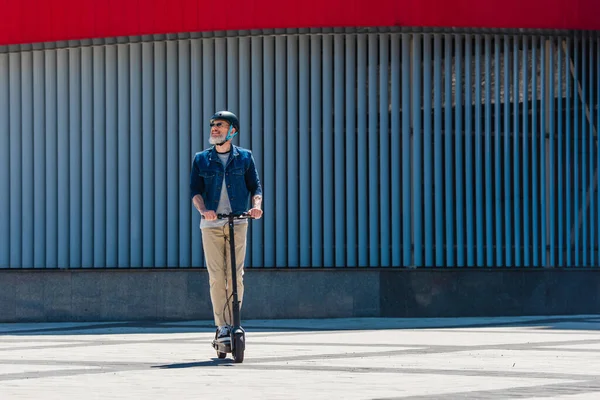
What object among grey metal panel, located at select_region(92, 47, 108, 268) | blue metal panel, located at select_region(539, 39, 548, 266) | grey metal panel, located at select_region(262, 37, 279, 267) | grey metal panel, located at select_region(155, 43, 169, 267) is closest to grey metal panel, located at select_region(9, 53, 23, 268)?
grey metal panel, located at select_region(92, 47, 108, 268)

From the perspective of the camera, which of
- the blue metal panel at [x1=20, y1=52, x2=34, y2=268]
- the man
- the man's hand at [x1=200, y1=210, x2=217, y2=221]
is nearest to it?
the man's hand at [x1=200, y1=210, x2=217, y2=221]

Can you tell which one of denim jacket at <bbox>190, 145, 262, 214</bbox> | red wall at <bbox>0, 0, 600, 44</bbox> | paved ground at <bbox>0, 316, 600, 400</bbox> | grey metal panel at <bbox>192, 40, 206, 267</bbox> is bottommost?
paved ground at <bbox>0, 316, 600, 400</bbox>

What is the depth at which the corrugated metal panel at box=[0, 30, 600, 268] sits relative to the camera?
17.5 meters

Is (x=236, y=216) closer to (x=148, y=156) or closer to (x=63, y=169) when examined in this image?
(x=148, y=156)

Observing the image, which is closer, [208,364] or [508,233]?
[208,364]

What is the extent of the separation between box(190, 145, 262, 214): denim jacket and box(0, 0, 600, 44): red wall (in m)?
6.21

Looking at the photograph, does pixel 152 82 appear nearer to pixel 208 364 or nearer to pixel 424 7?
pixel 424 7

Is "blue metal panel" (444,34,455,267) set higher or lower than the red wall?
lower

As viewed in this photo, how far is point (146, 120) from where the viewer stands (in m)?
17.8

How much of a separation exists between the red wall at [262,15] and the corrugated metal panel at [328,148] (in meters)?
0.57

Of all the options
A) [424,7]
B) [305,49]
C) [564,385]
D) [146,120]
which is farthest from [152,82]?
[564,385]

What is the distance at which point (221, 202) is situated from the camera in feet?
35.6

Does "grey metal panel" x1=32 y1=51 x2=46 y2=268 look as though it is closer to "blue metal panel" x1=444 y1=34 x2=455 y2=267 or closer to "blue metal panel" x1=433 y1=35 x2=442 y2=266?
"blue metal panel" x1=433 y1=35 x2=442 y2=266

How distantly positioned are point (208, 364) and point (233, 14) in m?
7.76
